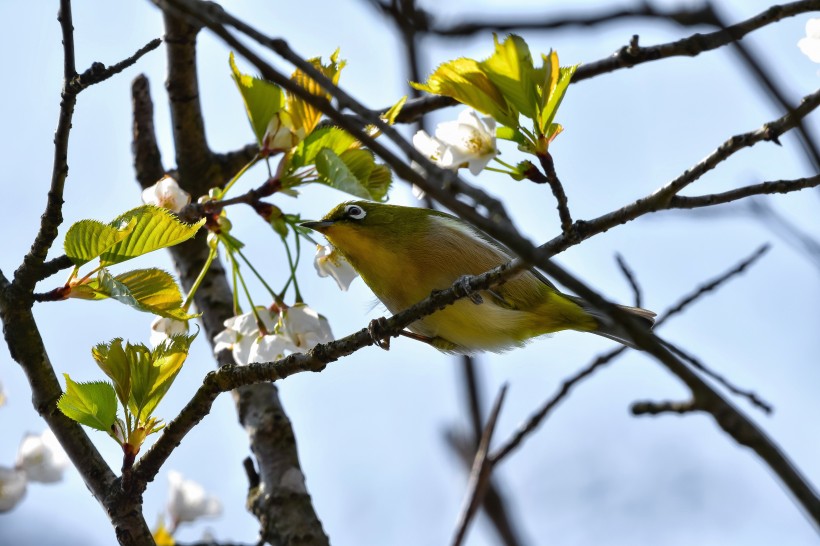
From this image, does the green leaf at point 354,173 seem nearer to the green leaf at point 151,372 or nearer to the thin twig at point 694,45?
the green leaf at point 151,372

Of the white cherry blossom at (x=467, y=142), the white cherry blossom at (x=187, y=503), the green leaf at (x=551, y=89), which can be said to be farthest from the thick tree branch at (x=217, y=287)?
the green leaf at (x=551, y=89)

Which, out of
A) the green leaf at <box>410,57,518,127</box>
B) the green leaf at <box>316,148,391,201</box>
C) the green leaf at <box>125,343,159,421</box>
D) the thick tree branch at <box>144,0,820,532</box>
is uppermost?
the green leaf at <box>316,148,391,201</box>

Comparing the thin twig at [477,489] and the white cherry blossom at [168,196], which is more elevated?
the white cherry blossom at [168,196]

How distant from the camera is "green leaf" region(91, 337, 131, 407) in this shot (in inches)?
103

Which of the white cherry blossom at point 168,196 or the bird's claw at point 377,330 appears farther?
the white cherry blossom at point 168,196

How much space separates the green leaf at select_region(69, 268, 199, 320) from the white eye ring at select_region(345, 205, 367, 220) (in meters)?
1.35

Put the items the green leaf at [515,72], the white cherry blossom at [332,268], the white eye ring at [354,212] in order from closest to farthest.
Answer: the green leaf at [515,72] → the white cherry blossom at [332,268] → the white eye ring at [354,212]

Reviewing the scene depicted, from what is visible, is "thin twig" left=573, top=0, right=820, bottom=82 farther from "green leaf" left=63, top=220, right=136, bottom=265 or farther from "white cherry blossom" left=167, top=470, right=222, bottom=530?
"white cherry blossom" left=167, top=470, right=222, bottom=530

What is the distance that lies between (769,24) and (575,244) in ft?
3.32

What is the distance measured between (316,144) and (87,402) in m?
1.18

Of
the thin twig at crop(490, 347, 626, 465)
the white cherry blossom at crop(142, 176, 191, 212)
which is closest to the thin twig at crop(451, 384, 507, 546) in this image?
the thin twig at crop(490, 347, 626, 465)

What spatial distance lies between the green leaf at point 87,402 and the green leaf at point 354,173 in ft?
3.19

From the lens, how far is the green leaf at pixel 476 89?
102 inches

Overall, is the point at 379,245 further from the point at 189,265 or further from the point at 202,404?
the point at 202,404
